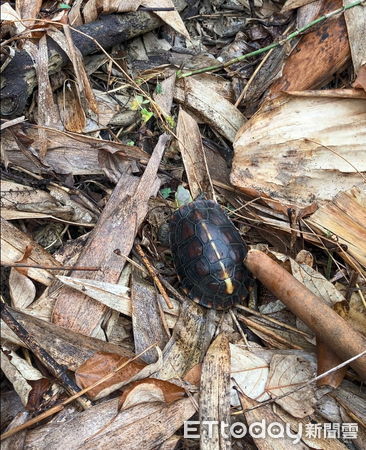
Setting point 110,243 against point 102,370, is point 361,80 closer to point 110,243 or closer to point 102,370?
point 110,243

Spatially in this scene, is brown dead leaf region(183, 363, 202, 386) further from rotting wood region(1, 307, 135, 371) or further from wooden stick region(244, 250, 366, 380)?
wooden stick region(244, 250, 366, 380)

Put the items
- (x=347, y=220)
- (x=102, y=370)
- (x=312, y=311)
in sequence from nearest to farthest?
(x=102, y=370)
(x=312, y=311)
(x=347, y=220)

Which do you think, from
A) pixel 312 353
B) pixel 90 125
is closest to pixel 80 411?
pixel 312 353

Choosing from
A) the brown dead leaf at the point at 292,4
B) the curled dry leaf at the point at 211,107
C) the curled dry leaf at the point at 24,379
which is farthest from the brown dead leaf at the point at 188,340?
the brown dead leaf at the point at 292,4

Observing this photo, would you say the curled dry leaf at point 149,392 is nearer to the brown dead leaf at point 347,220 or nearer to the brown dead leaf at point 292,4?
the brown dead leaf at point 347,220

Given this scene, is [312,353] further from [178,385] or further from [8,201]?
[8,201]

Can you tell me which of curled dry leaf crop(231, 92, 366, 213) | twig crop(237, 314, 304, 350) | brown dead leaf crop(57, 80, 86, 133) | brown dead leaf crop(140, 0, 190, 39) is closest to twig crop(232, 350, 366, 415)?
twig crop(237, 314, 304, 350)

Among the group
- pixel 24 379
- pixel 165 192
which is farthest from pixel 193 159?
pixel 24 379
